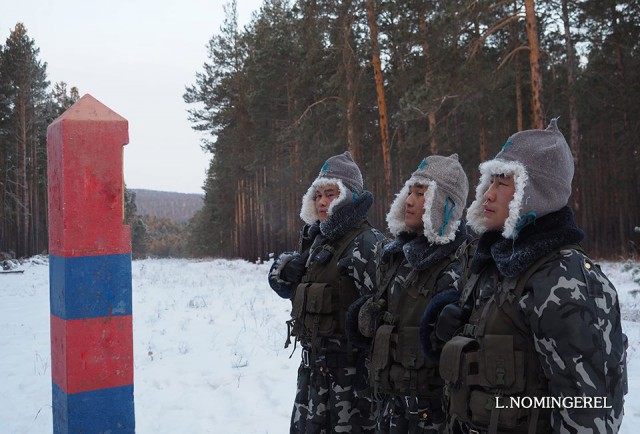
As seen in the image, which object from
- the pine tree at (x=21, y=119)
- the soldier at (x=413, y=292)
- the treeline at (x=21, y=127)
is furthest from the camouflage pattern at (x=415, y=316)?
the pine tree at (x=21, y=119)

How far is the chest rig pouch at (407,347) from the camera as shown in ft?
9.66

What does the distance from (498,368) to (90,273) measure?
216 cm

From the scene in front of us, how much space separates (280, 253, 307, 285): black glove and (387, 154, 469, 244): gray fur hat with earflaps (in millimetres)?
1081

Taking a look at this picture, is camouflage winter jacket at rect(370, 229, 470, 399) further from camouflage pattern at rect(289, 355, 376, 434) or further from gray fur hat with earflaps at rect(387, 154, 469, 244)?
camouflage pattern at rect(289, 355, 376, 434)

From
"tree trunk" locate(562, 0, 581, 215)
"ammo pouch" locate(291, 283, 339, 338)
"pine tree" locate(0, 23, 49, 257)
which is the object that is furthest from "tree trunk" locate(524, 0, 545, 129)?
"pine tree" locate(0, 23, 49, 257)

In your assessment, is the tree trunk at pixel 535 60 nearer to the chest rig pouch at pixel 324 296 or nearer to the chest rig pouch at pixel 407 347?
the chest rig pouch at pixel 324 296

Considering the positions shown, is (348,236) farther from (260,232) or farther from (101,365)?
(260,232)

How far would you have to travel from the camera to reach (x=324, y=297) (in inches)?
150

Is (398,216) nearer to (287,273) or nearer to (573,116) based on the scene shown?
(287,273)

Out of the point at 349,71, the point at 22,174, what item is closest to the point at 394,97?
the point at 349,71

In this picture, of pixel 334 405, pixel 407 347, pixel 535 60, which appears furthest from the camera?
pixel 535 60

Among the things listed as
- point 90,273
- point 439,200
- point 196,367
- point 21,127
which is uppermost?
point 21,127

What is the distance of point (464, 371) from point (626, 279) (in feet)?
44.9

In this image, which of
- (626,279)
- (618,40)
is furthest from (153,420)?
(618,40)
